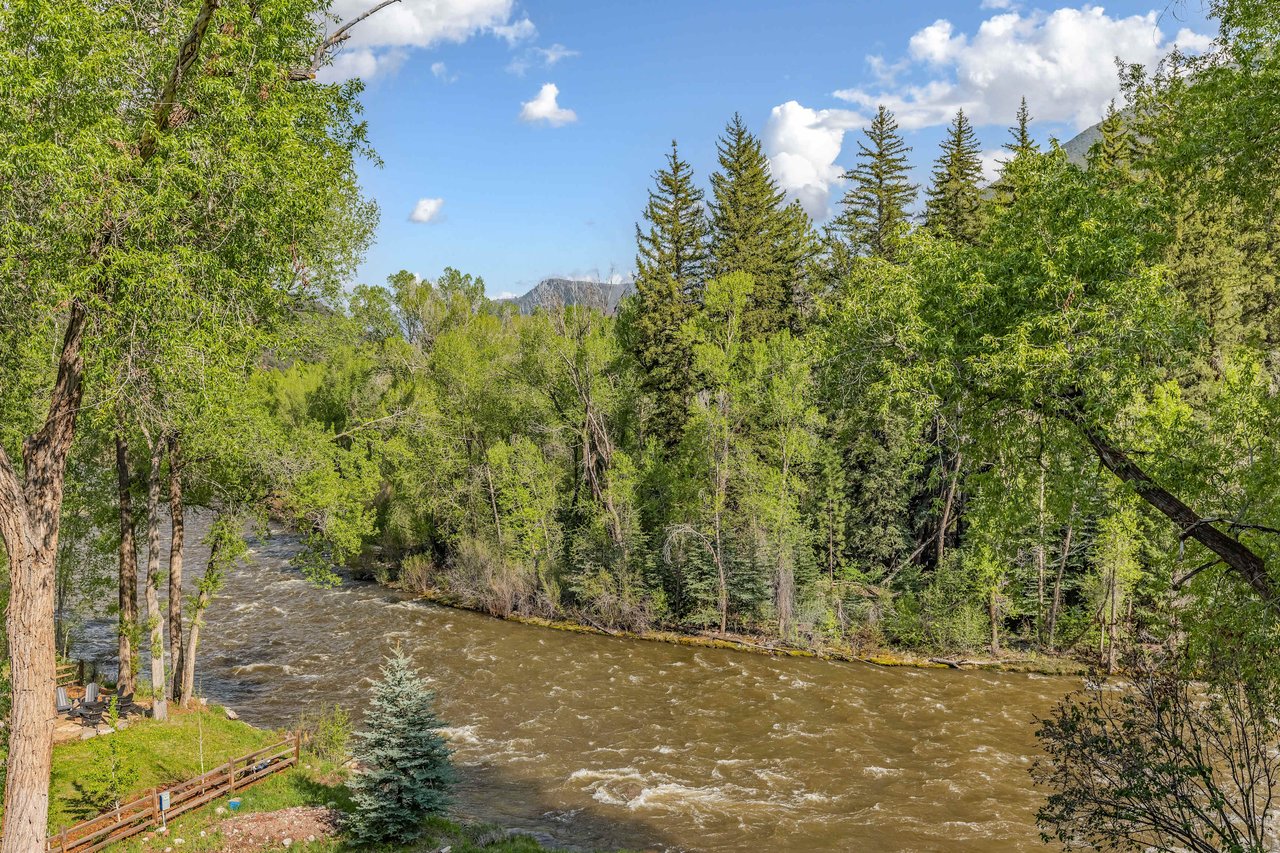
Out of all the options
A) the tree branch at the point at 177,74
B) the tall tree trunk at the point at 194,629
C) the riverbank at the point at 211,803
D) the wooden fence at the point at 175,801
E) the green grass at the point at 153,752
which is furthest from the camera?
the tall tree trunk at the point at 194,629

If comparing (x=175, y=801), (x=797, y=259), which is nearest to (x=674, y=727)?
(x=175, y=801)

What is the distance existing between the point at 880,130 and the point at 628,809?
34060mm

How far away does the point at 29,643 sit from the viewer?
8953mm

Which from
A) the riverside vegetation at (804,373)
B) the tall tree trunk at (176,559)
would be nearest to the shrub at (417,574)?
the riverside vegetation at (804,373)

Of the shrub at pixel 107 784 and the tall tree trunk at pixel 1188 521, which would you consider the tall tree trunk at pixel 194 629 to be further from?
the tall tree trunk at pixel 1188 521

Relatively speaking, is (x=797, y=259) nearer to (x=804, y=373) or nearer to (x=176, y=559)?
(x=804, y=373)

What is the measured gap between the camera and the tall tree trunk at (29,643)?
29.0 ft

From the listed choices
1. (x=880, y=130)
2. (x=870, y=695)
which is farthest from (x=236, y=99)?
(x=880, y=130)

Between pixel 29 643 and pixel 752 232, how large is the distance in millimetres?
35619

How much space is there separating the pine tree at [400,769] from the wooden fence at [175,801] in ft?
8.68

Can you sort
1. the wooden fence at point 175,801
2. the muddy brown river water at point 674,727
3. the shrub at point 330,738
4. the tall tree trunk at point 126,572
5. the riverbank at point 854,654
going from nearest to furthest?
the wooden fence at point 175,801 → the muddy brown river water at point 674,727 → the tall tree trunk at point 126,572 → the shrub at point 330,738 → the riverbank at point 854,654

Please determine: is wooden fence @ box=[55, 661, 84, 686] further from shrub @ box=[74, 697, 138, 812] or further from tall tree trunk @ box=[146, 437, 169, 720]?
shrub @ box=[74, 697, 138, 812]

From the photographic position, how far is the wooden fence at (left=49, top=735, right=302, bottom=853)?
11.8 meters

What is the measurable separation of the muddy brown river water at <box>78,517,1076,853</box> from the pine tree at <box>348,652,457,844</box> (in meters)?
2.76
